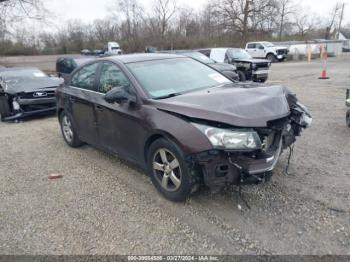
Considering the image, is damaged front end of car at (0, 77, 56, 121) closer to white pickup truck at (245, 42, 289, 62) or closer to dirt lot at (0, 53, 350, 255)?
dirt lot at (0, 53, 350, 255)

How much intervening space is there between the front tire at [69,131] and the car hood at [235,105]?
8.16ft

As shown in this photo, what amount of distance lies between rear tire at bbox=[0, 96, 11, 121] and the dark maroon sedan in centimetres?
470

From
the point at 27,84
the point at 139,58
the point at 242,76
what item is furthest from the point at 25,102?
the point at 242,76

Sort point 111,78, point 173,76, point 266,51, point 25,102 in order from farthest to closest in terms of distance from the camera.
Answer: point 266,51 < point 25,102 < point 111,78 < point 173,76

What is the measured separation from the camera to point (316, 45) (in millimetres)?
33875

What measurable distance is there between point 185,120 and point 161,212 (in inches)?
41.3

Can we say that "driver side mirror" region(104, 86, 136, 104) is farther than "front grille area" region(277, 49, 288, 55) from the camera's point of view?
No

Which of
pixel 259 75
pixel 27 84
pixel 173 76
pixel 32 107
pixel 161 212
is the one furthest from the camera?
pixel 259 75

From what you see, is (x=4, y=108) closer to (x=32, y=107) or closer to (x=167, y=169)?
(x=32, y=107)

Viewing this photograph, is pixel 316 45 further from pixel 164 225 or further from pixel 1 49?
pixel 1 49

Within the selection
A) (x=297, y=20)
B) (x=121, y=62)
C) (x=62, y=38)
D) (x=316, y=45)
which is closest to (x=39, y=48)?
(x=62, y=38)

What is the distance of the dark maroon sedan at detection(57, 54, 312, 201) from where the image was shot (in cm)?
293

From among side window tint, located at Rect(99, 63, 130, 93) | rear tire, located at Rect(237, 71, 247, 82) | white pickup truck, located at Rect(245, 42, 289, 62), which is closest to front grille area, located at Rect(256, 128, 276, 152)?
side window tint, located at Rect(99, 63, 130, 93)

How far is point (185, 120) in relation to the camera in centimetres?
314
